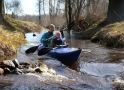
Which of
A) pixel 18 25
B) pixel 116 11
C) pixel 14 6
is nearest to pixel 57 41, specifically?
pixel 116 11

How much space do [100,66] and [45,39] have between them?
11.8 ft

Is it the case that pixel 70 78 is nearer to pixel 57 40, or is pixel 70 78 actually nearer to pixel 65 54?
pixel 65 54


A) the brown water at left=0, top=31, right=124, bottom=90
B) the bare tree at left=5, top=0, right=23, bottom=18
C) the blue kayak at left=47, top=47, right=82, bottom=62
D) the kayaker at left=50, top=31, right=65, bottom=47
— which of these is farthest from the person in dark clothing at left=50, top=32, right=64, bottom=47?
the bare tree at left=5, top=0, right=23, bottom=18

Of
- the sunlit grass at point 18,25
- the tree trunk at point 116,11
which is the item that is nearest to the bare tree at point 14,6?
the sunlit grass at point 18,25

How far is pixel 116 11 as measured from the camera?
20688 mm

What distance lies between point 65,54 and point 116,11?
524 inches

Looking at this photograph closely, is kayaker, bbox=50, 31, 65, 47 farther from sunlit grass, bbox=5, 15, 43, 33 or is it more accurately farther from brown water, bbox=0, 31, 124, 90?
sunlit grass, bbox=5, 15, 43, 33

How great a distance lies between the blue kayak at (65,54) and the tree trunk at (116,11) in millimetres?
11876

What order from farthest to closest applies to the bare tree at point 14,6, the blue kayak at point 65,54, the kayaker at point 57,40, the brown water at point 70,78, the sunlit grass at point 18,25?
the bare tree at point 14,6 < the sunlit grass at point 18,25 < the kayaker at point 57,40 < the blue kayak at point 65,54 < the brown water at point 70,78

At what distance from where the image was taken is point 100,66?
829 cm

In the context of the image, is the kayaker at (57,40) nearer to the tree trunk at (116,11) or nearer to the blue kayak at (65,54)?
the blue kayak at (65,54)

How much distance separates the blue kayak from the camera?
28.3ft

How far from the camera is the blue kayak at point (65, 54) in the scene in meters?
8.64

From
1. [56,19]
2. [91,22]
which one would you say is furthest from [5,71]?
[56,19]
